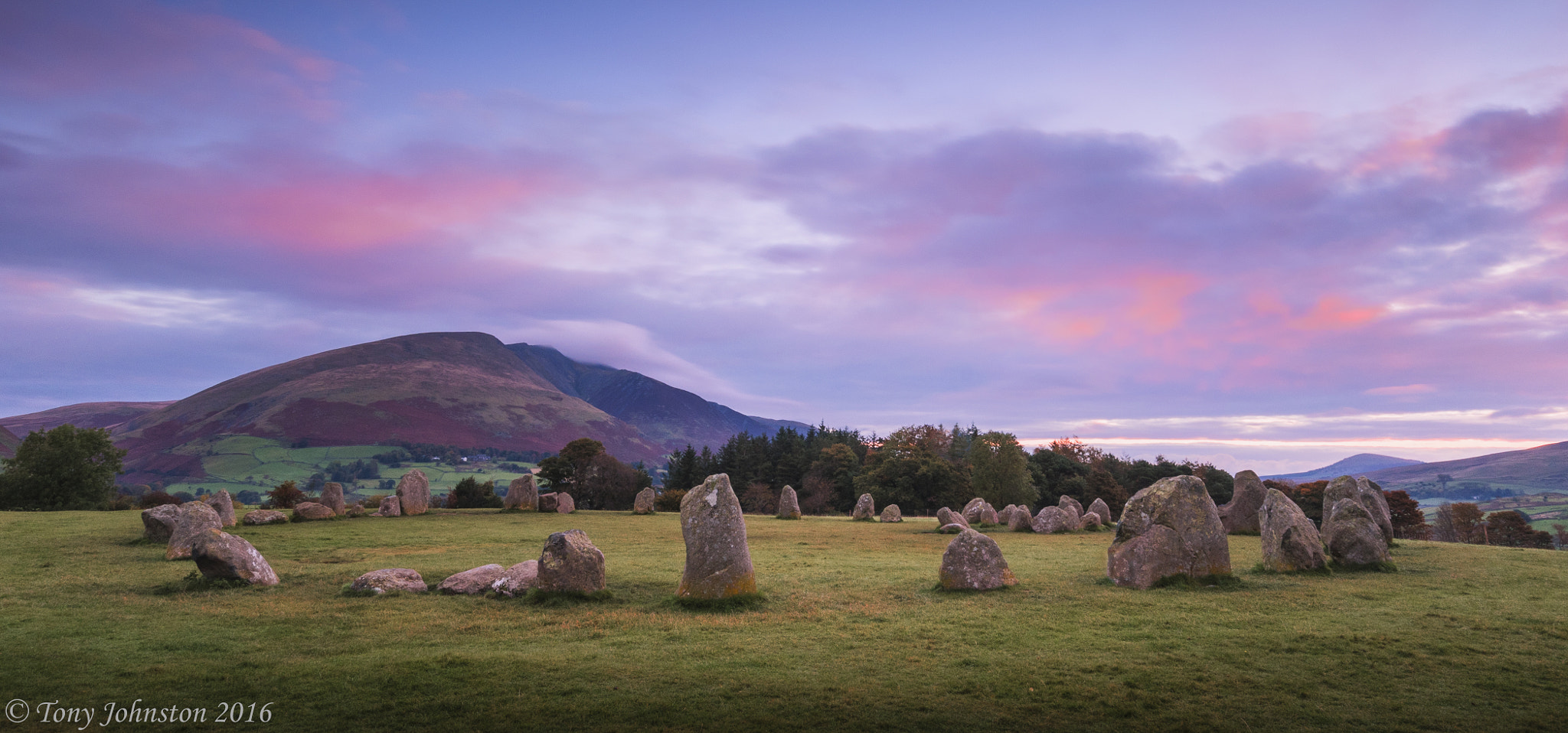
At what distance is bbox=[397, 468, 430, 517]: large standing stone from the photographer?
1451 inches

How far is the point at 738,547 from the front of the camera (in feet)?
46.5

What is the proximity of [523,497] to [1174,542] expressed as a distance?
3537cm

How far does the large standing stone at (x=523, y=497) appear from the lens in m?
41.1

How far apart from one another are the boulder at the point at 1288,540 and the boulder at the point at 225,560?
23081 millimetres

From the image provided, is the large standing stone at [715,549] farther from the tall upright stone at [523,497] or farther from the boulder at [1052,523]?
the tall upright stone at [523,497]

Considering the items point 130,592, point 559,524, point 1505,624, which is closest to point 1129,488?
point 559,524

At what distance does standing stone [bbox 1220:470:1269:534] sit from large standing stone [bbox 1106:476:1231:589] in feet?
49.0

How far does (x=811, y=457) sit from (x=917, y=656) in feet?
216

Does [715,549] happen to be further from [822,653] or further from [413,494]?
[413,494]

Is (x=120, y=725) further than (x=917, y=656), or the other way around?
(x=917, y=656)

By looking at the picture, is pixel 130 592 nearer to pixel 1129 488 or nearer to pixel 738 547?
pixel 738 547

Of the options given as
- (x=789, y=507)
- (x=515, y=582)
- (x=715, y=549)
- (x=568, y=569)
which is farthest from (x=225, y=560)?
(x=789, y=507)

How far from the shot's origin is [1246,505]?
93.1ft

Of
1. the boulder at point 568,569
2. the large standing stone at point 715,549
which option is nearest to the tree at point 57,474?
the boulder at point 568,569
